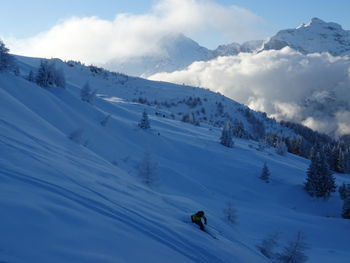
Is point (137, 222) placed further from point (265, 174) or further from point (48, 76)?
point (48, 76)

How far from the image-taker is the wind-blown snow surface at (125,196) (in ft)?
25.1

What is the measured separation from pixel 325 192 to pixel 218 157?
2085 centimetres

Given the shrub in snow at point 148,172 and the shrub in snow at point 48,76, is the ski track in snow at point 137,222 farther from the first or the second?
the shrub in snow at point 48,76

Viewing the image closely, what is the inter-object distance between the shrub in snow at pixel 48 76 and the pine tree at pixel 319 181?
5144cm

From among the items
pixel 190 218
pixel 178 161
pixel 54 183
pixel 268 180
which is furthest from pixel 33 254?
pixel 268 180

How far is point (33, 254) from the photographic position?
20.3 feet

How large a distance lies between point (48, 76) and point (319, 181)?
2150 inches

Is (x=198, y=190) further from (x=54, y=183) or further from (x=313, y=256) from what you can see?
(x=54, y=183)

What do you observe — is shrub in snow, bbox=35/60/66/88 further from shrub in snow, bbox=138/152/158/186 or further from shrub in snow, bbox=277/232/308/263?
shrub in snow, bbox=277/232/308/263

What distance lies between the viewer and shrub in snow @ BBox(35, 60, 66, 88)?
56188 millimetres

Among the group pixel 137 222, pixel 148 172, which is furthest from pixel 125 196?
pixel 148 172

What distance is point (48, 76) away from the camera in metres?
57.9

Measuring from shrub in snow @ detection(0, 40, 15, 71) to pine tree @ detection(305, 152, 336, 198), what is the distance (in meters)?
54.9

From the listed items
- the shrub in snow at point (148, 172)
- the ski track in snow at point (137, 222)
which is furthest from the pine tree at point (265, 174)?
the ski track in snow at point (137, 222)
